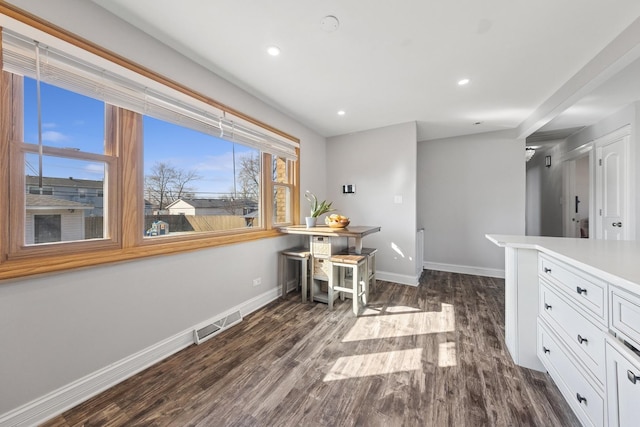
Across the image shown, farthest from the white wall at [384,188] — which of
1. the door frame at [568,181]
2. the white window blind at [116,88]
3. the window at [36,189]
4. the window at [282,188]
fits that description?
the window at [36,189]

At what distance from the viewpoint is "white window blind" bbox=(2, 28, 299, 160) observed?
4.11 ft

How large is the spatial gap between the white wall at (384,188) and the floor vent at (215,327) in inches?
90.9

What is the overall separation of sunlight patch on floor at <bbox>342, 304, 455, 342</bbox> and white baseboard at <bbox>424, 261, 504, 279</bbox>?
1837 mm

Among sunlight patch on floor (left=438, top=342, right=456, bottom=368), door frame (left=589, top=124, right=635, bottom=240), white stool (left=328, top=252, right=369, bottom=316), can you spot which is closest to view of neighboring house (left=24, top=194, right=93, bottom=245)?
white stool (left=328, top=252, right=369, bottom=316)

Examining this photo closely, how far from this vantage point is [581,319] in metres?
1.22

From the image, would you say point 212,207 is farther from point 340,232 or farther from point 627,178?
point 627,178

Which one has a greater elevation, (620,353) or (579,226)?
(579,226)

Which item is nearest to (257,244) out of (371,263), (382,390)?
(371,263)

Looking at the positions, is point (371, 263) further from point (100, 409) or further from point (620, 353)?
point (100, 409)

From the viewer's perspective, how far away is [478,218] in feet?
13.8

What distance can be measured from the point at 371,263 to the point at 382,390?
6.18ft

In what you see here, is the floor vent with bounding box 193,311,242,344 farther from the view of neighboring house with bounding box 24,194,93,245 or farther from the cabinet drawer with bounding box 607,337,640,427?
the cabinet drawer with bounding box 607,337,640,427

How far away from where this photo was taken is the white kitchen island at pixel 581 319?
93 centimetres

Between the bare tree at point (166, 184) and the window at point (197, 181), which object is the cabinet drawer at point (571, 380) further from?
the bare tree at point (166, 184)
